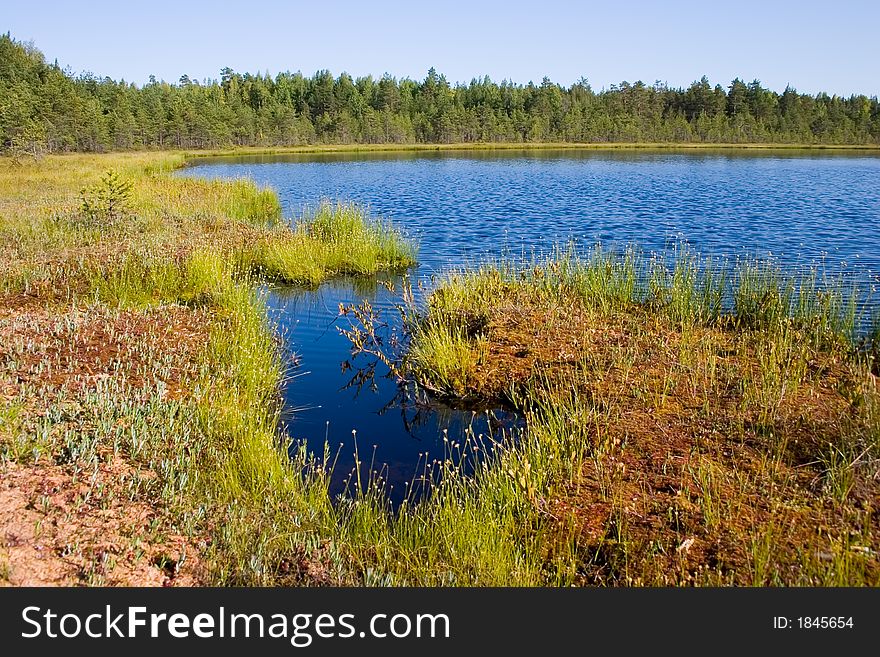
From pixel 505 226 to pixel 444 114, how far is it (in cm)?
8530

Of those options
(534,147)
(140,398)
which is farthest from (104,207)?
(534,147)

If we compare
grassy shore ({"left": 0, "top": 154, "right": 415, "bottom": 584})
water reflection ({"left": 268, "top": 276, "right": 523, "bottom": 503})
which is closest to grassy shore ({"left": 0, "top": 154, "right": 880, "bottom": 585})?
grassy shore ({"left": 0, "top": 154, "right": 415, "bottom": 584})

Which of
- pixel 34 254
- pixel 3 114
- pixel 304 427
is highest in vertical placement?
pixel 3 114

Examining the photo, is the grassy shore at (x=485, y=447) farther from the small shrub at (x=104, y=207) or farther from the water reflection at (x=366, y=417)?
the small shrub at (x=104, y=207)

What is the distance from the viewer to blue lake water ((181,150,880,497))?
7617mm

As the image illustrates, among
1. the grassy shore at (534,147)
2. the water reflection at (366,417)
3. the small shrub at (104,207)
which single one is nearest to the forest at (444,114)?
the grassy shore at (534,147)

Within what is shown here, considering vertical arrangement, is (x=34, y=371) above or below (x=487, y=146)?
below

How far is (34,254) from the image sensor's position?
12.9 metres

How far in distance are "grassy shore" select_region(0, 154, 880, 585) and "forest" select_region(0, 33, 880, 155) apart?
71.7 meters

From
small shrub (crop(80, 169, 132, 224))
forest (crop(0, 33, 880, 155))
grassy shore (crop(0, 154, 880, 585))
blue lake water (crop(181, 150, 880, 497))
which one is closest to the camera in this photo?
grassy shore (crop(0, 154, 880, 585))

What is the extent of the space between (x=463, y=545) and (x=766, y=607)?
178 cm

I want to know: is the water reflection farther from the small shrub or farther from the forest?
the forest

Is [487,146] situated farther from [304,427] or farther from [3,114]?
[304,427]

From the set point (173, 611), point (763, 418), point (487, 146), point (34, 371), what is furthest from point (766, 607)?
point (487, 146)
